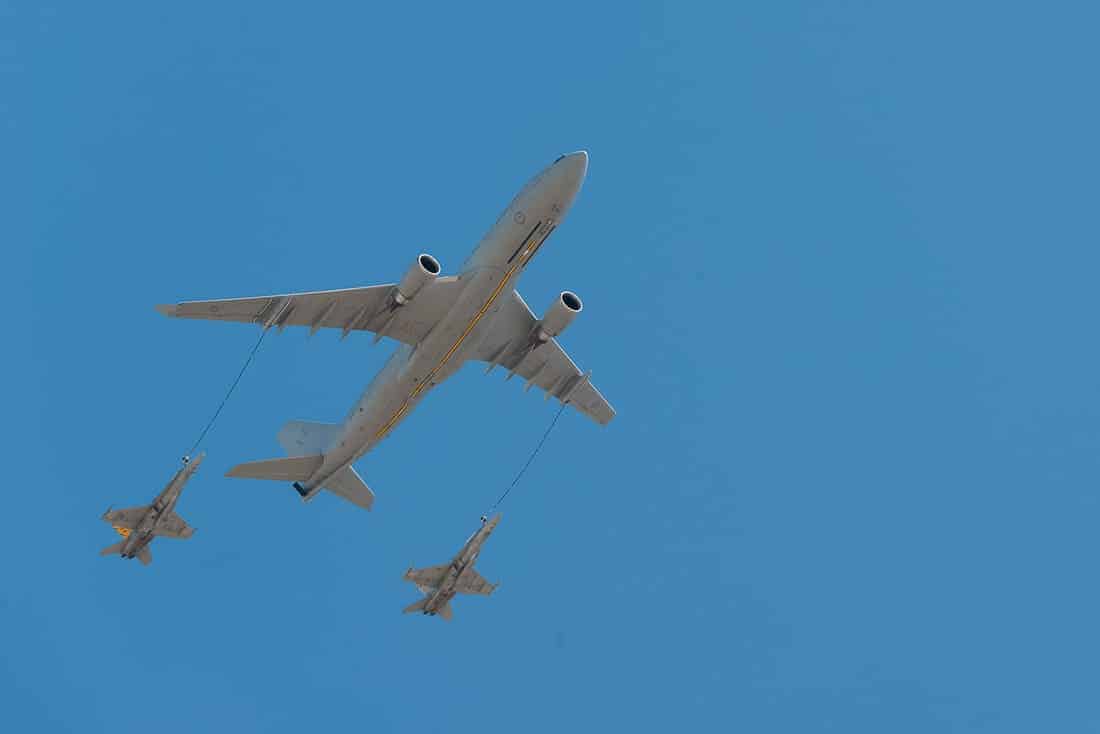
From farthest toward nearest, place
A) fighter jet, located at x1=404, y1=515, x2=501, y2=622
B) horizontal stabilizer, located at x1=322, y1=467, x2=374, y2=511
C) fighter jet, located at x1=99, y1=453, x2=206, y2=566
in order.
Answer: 1. horizontal stabilizer, located at x1=322, y1=467, x2=374, y2=511
2. fighter jet, located at x1=404, y1=515, x2=501, y2=622
3. fighter jet, located at x1=99, y1=453, x2=206, y2=566

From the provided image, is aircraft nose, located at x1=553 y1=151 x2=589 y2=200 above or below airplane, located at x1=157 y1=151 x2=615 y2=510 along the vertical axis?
above

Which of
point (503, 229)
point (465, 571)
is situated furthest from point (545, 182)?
point (465, 571)

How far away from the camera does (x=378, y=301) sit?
5206 cm

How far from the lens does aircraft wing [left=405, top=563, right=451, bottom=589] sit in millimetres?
55375

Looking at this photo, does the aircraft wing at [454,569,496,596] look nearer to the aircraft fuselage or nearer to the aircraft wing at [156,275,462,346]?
the aircraft fuselage

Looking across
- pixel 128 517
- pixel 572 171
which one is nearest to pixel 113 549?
pixel 128 517

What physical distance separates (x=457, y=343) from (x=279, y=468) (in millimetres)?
8609

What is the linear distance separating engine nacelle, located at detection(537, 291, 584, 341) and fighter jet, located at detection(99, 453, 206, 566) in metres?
12.5

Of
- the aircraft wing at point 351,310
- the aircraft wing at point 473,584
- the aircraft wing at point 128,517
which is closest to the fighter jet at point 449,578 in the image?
the aircraft wing at point 473,584

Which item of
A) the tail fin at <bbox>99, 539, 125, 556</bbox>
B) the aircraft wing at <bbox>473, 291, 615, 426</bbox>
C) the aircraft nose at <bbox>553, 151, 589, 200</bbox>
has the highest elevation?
the aircraft nose at <bbox>553, 151, 589, 200</bbox>

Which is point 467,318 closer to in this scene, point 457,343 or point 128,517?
point 457,343

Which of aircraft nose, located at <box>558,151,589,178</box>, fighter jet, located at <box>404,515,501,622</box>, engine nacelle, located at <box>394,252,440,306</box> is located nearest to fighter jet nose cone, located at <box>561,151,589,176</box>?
aircraft nose, located at <box>558,151,589,178</box>

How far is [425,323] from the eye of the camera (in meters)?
52.0

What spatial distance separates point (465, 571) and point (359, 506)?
5177 mm
